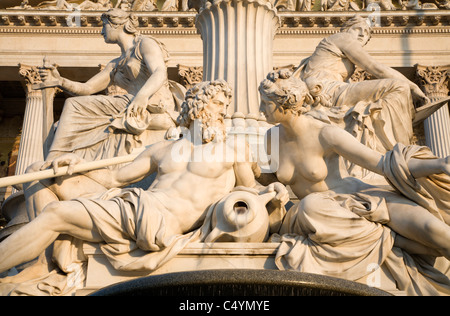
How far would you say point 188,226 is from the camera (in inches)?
178

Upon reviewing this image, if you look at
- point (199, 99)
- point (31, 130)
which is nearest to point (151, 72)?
point (199, 99)

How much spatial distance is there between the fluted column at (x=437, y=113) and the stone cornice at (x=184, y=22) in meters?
1.83

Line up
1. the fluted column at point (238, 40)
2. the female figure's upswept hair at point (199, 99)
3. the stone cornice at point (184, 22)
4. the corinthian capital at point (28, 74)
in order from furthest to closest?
the stone cornice at point (184, 22), the corinthian capital at point (28, 74), the fluted column at point (238, 40), the female figure's upswept hair at point (199, 99)

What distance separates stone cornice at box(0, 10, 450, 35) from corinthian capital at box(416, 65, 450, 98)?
5.66 ft

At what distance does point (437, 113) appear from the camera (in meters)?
21.3

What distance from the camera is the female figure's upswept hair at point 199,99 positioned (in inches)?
196

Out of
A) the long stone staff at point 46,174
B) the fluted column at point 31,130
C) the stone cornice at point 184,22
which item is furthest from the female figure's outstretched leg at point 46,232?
the stone cornice at point 184,22

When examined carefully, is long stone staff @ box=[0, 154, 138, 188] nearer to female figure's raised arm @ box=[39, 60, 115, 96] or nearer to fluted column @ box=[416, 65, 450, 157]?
female figure's raised arm @ box=[39, 60, 115, 96]

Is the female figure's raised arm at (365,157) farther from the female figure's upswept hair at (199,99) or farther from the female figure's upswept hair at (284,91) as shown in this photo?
the female figure's upswept hair at (199,99)

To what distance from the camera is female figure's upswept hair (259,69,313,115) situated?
4695 mm

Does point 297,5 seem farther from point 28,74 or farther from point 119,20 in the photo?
point 119,20

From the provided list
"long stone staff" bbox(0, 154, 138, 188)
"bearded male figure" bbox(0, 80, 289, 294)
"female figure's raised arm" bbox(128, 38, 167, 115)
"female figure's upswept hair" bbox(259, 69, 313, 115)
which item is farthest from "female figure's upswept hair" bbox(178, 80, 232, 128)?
"female figure's raised arm" bbox(128, 38, 167, 115)

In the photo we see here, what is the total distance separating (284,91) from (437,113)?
17.9m
